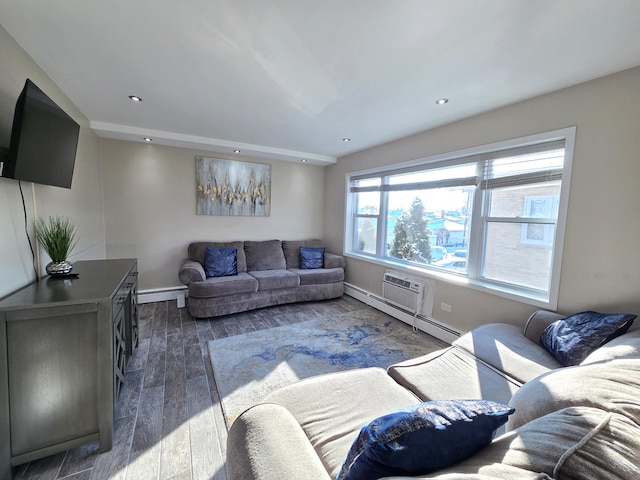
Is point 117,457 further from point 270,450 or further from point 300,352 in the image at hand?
point 300,352

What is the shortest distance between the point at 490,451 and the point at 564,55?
7.49 ft

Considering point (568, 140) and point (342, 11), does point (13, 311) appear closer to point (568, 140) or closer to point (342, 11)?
point (342, 11)

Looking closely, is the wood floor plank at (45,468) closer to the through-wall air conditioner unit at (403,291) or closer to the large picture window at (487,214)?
the through-wall air conditioner unit at (403,291)

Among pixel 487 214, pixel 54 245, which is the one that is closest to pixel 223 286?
pixel 54 245

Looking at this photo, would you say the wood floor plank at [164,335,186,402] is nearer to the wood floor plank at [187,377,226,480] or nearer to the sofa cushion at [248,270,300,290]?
the wood floor plank at [187,377,226,480]

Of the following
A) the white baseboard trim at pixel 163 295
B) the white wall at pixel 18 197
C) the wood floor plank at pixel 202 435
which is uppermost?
the white wall at pixel 18 197

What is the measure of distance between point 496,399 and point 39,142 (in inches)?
120

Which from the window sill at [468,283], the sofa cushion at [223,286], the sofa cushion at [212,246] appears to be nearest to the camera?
the window sill at [468,283]

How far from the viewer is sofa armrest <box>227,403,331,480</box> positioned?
2.80 feet

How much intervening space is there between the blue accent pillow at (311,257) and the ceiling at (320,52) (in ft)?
7.75

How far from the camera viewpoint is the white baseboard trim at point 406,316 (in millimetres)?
3076

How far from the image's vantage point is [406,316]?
11.7 ft

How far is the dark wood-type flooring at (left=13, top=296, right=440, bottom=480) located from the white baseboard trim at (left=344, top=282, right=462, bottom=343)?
2021 mm

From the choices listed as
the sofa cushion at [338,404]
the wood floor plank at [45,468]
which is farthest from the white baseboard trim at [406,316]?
the wood floor plank at [45,468]
